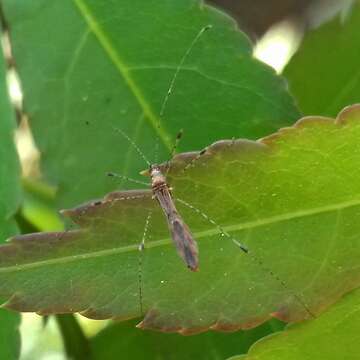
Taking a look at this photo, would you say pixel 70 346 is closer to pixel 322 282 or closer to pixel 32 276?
pixel 32 276

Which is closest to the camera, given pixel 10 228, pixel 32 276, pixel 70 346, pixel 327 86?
pixel 32 276

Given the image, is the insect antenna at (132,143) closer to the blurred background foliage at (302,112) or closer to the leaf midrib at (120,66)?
the leaf midrib at (120,66)

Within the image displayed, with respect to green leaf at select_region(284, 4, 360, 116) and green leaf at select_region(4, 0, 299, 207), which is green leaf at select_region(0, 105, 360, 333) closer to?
green leaf at select_region(4, 0, 299, 207)

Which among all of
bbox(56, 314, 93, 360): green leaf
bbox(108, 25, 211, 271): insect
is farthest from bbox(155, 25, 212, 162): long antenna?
bbox(56, 314, 93, 360): green leaf

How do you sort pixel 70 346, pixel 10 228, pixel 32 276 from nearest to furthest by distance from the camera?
pixel 32 276 → pixel 10 228 → pixel 70 346

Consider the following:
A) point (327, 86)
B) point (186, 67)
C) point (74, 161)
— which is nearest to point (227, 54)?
point (186, 67)

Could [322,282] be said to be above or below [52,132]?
below

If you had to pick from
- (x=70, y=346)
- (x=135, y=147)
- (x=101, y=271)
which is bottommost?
(x=101, y=271)
